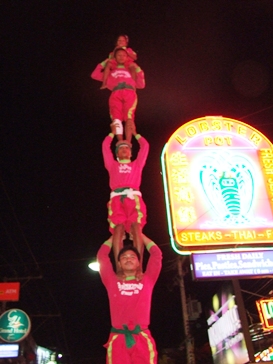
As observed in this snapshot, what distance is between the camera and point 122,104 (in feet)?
23.2

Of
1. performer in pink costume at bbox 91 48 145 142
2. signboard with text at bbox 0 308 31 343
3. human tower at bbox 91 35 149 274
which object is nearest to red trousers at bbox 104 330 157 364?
human tower at bbox 91 35 149 274

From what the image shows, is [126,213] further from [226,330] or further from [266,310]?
[266,310]

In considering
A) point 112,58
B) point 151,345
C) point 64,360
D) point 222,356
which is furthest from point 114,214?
point 64,360

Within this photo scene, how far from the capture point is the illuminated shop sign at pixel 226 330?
7734mm

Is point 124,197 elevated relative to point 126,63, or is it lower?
lower

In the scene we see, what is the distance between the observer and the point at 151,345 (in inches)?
183

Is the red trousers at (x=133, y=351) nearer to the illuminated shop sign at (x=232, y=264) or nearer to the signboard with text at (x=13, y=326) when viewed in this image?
the illuminated shop sign at (x=232, y=264)

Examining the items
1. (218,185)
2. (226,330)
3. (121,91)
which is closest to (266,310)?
(226,330)

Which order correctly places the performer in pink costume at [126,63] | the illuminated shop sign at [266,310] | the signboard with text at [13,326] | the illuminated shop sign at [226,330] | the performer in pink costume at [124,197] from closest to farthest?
the performer in pink costume at [124,197], the performer in pink costume at [126,63], the illuminated shop sign at [226,330], the illuminated shop sign at [266,310], the signboard with text at [13,326]

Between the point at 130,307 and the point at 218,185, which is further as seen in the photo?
the point at 218,185

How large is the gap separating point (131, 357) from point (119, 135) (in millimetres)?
3388

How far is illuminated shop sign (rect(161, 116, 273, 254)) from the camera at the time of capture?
8570 millimetres

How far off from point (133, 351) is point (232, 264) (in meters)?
3.83

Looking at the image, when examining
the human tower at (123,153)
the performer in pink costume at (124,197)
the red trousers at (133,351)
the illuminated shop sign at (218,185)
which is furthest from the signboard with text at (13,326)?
the red trousers at (133,351)
